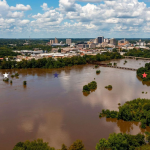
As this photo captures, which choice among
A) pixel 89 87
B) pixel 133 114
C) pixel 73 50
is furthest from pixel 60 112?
pixel 73 50

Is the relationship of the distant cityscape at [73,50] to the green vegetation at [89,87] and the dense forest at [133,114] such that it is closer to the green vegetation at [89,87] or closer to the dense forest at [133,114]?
the green vegetation at [89,87]

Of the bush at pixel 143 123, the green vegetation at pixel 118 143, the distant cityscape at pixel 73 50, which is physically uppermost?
the distant cityscape at pixel 73 50

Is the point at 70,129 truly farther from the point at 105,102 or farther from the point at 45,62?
the point at 45,62

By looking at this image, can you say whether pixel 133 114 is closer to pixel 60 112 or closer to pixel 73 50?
pixel 60 112

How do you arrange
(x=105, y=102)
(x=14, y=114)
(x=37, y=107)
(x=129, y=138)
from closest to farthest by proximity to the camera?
(x=129, y=138) → (x=14, y=114) → (x=37, y=107) → (x=105, y=102)

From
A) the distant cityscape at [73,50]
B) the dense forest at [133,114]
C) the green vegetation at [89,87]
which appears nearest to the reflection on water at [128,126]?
the dense forest at [133,114]

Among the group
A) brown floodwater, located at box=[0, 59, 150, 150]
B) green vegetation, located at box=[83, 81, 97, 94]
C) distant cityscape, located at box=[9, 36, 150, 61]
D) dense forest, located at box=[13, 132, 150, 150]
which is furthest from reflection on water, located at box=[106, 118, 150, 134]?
distant cityscape, located at box=[9, 36, 150, 61]

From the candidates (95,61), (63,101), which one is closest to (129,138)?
(63,101)

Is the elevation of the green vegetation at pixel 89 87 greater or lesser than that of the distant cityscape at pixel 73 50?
lesser
